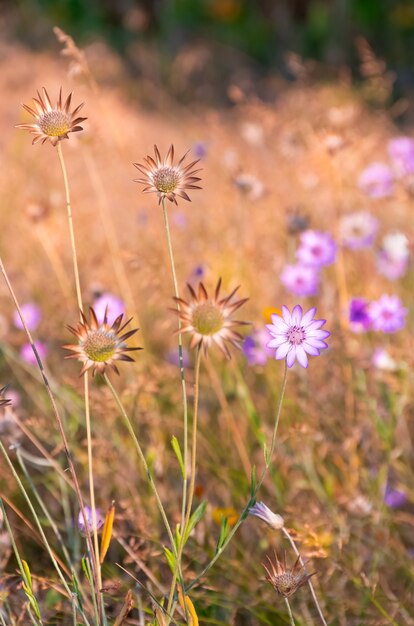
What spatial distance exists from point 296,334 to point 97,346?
0.19 m

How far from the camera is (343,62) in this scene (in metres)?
5.29

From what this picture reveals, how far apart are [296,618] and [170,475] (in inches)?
19.1

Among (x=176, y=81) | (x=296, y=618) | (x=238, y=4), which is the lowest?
(x=296, y=618)

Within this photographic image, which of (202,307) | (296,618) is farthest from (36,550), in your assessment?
(202,307)

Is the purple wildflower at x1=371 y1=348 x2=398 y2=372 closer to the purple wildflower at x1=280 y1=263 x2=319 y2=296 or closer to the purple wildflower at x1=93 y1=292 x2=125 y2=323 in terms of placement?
the purple wildflower at x1=280 y1=263 x2=319 y2=296

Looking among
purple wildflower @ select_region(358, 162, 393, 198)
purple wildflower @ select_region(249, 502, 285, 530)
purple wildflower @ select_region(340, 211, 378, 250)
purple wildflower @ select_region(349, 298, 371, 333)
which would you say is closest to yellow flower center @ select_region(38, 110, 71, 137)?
purple wildflower @ select_region(249, 502, 285, 530)

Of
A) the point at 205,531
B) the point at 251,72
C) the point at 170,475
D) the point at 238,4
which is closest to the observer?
the point at 205,531

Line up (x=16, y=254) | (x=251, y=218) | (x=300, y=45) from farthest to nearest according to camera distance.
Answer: (x=300, y=45), (x=251, y=218), (x=16, y=254)

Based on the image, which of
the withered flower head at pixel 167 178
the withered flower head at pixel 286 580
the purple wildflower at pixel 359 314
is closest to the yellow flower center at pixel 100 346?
the withered flower head at pixel 167 178

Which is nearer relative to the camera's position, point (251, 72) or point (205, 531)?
point (205, 531)

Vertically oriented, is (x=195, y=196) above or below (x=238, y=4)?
below

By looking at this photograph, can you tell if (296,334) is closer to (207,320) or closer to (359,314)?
(207,320)

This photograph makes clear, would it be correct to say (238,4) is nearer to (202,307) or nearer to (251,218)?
(251,218)

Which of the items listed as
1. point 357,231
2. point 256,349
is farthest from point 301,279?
point 357,231
